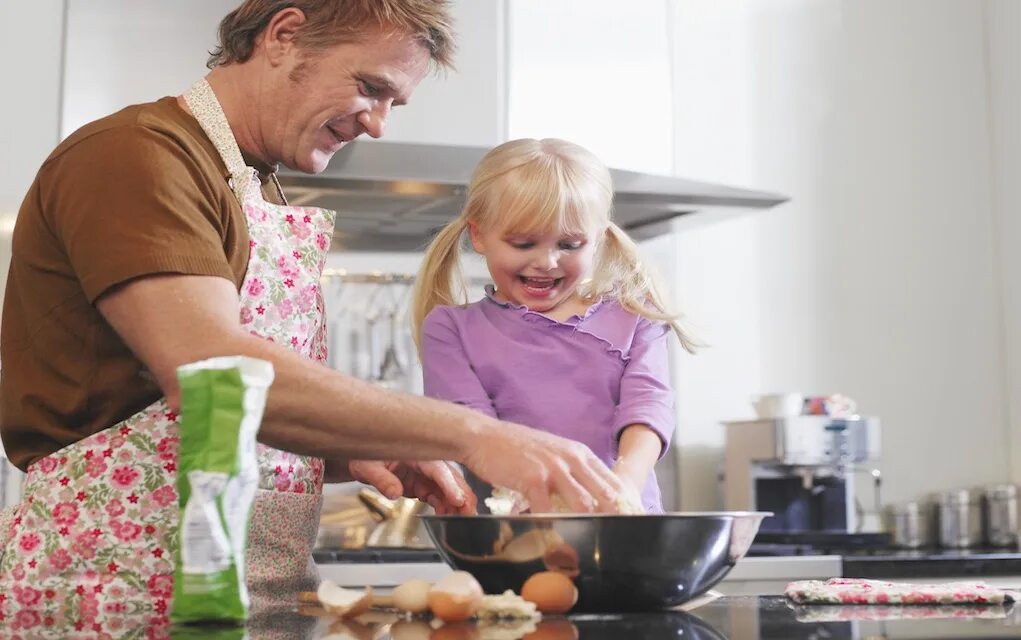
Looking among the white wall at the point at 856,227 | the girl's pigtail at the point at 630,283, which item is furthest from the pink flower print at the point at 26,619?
the white wall at the point at 856,227

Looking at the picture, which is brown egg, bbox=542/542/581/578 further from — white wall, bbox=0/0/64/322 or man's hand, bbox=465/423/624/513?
white wall, bbox=0/0/64/322

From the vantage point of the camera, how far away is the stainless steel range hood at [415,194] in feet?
9.02

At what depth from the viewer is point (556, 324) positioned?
5.84 feet

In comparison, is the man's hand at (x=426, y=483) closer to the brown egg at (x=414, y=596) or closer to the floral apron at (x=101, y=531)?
the floral apron at (x=101, y=531)

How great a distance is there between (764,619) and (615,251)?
0.90 m

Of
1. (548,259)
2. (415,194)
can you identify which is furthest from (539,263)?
(415,194)

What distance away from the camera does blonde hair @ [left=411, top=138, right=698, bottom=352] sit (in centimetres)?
176

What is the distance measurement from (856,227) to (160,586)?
2.84 m

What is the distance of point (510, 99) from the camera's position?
129 inches

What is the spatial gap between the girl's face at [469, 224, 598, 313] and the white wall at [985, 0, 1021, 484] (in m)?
2.40

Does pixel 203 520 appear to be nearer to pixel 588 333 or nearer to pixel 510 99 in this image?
pixel 588 333

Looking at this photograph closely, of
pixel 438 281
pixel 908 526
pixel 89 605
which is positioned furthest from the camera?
pixel 908 526

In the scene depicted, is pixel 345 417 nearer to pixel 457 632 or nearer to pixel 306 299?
pixel 457 632

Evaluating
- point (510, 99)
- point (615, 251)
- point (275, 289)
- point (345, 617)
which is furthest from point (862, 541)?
point (345, 617)
